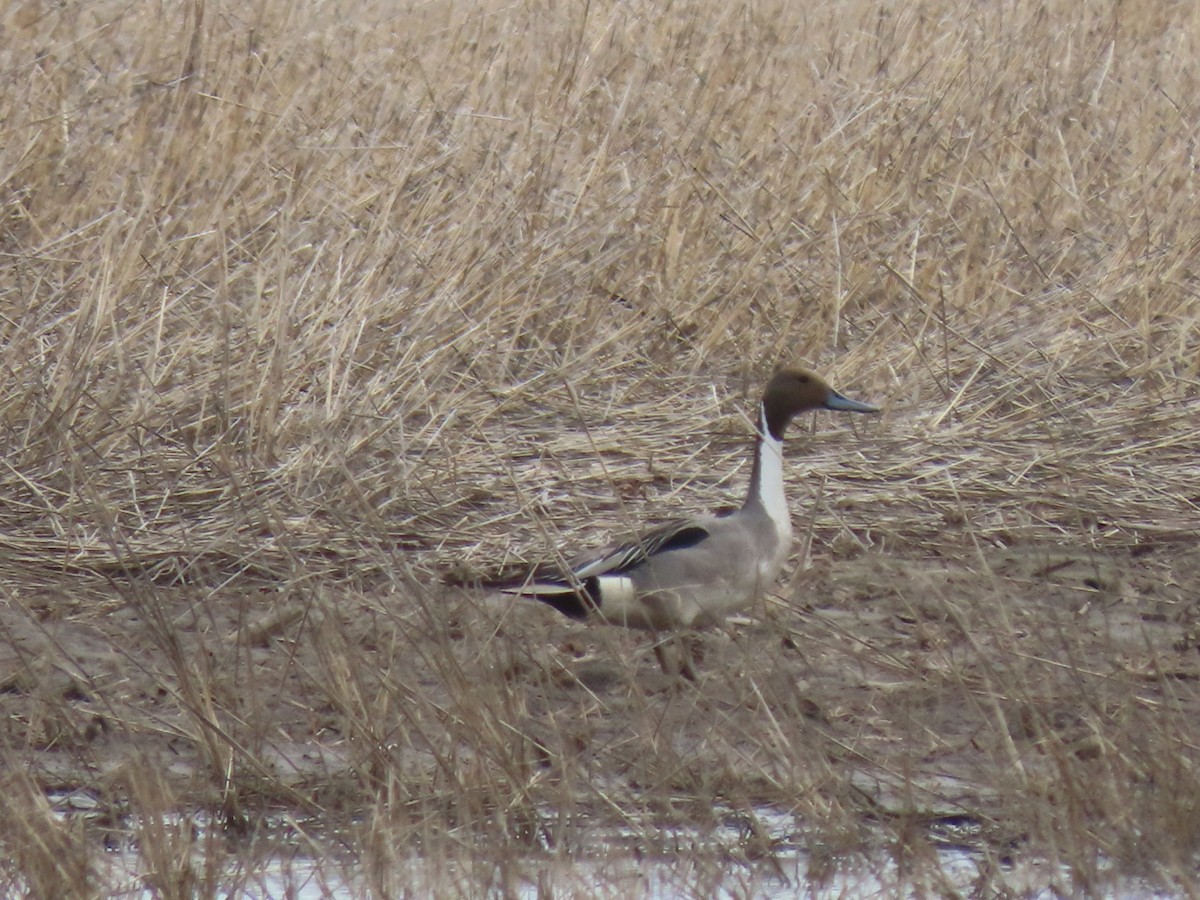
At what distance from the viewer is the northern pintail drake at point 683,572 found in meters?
4.14

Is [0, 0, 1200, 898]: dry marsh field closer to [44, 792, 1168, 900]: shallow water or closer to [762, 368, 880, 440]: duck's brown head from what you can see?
[44, 792, 1168, 900]: shallow water

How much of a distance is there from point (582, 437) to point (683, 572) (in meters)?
1.27

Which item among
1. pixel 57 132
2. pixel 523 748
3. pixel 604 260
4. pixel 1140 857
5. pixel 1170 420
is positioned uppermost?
pixel 57 132

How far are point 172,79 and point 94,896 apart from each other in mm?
4081

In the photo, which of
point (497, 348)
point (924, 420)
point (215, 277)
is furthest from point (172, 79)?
point (924, 420)

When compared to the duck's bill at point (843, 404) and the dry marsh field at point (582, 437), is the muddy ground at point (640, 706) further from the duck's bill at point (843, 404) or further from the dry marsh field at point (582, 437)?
the duck's bill at point (843, 404)

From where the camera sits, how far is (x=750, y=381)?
19.3 ft

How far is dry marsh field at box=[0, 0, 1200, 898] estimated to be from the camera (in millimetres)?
3053

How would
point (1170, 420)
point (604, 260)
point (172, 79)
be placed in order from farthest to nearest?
1. point (172, 79)
2. point (604, 260)
3. point (1170, 420)

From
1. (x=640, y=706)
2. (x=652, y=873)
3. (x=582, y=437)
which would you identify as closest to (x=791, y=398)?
(x=582, y=437)

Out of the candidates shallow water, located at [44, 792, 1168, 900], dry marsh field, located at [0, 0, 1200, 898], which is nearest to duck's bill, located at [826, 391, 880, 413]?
dry marsh field, located at [0, 0, 1200, 898]

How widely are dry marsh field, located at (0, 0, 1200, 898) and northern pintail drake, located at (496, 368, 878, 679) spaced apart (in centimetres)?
10

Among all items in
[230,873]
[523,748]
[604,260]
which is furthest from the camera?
[604,260]

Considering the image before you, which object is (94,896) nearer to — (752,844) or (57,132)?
(752,844)
